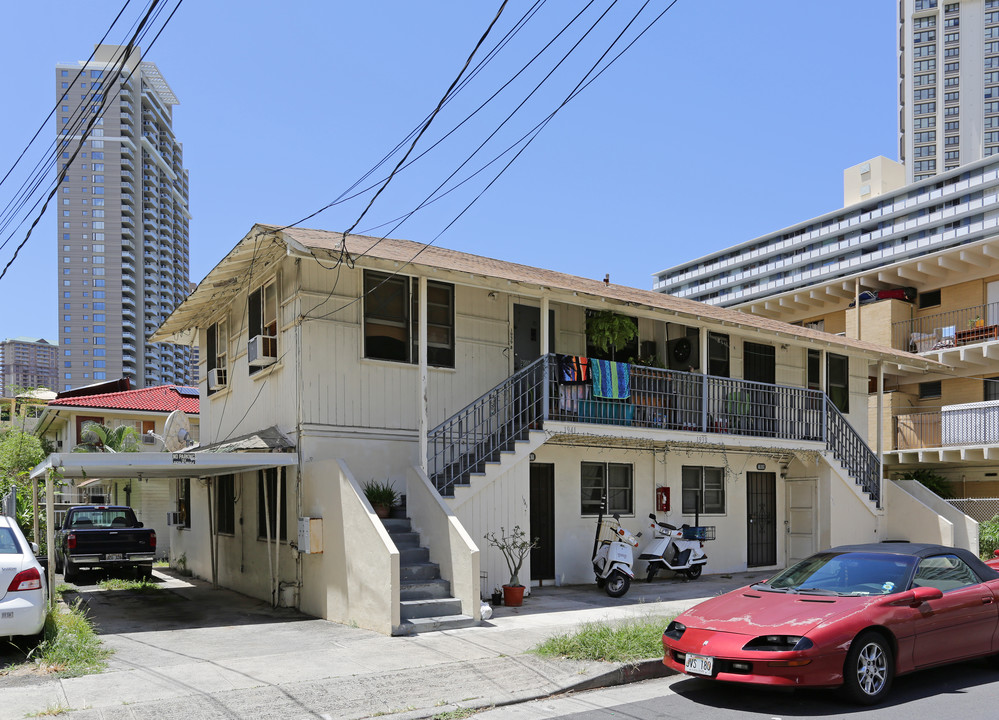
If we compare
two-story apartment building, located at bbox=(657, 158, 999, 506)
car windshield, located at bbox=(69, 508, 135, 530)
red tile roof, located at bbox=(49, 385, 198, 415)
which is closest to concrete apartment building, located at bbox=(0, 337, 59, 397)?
red tile roof, located at bbox=(49, 385, 198, 415)

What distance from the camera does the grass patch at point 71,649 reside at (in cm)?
827

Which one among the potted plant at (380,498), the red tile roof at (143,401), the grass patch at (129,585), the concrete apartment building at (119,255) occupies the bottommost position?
the grass patch at (129,585)

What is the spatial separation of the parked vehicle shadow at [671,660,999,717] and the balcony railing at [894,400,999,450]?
1659 centimetres

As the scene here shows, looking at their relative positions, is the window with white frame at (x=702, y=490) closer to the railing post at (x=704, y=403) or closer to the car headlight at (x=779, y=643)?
the railing post at (x=704, y=403)

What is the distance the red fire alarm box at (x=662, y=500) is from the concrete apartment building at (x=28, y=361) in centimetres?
6257

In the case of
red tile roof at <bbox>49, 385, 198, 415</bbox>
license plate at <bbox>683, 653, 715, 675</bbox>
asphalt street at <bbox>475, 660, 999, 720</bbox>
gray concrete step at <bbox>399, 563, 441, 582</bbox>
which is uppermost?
red tile roof at <bbox>49, 385, 198, 415</bbox>

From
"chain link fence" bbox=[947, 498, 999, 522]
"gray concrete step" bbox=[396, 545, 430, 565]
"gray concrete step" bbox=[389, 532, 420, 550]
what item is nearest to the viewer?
"gray concrete step" bbox=[396, 545, 430, 565]

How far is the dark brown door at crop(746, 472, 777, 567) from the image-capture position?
18578 mm

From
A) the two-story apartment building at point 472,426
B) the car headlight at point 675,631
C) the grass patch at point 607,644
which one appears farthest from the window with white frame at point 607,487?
the car headlight at point 675,631

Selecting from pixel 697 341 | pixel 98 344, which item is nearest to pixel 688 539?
pixel 697 341

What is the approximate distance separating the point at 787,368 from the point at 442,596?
1121cm

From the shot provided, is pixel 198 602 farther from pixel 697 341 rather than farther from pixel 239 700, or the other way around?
pixel 697 341

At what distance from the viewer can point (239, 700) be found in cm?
720

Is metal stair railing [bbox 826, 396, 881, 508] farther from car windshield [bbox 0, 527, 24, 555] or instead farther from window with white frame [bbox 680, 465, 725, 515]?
car windshield [bbox 0, 527, 24, 555]
